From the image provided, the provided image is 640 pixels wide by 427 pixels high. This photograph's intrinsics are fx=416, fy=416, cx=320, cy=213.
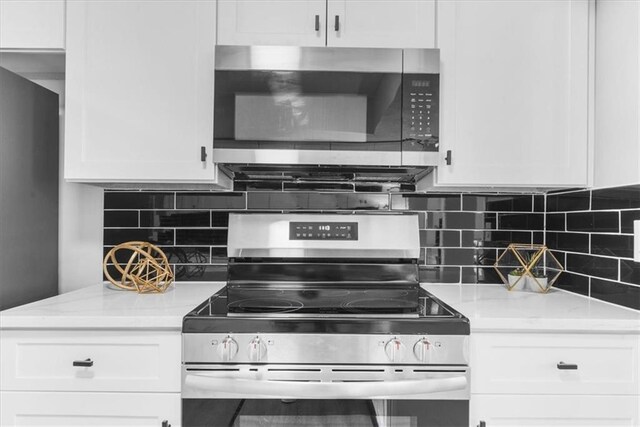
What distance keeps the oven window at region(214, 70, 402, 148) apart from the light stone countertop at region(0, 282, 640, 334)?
58cm

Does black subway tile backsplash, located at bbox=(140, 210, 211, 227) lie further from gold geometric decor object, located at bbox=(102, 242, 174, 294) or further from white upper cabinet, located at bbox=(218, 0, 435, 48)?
white upper cabinet, located at bbox=(218, 0, 435, 48)

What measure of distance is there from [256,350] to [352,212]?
785mm

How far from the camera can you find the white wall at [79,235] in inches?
69.7

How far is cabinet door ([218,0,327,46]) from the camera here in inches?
57.3

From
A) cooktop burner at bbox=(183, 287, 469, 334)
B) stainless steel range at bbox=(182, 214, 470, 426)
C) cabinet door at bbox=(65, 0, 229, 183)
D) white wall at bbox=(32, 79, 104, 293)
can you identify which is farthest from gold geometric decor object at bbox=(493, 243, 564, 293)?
white wall at bbox=(32, 79, 104, 293)

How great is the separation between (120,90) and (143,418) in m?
1.05

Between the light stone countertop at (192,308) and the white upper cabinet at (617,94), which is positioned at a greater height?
the white upper cabinet at (617,94)

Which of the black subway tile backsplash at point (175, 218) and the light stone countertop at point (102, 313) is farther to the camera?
the black subway tile backsplash at point (175, 218)

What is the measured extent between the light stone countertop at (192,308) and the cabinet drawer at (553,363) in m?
0.03

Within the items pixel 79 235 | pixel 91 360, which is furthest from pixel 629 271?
pixel 79 235

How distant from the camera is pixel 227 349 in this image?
3.76ft

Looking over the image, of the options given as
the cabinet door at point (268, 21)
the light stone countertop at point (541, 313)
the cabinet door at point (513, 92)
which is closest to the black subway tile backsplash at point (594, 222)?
the cabinet door at point (513, 92)

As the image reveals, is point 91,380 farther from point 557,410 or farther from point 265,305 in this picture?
point 557,410

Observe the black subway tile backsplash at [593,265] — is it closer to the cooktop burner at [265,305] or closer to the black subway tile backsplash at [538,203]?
the black subway tile backsplash at [538,203]
